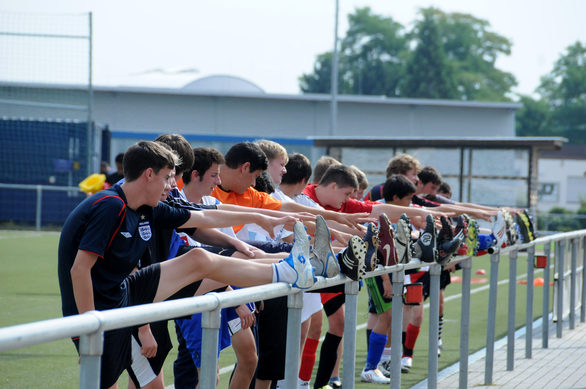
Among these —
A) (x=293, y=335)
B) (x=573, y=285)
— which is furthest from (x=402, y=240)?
(x=573, y=285)

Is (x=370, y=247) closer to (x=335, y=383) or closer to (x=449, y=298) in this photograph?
(x=335, y=383)

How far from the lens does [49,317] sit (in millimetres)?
9508

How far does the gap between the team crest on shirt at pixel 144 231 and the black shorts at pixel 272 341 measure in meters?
1.17

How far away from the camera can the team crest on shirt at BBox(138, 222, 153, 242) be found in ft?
13.2

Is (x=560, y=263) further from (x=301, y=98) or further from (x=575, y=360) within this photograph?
(x=301, y=98)

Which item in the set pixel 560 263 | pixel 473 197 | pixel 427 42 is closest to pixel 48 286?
pixel 560 263

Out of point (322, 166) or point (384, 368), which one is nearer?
point (322, 166)

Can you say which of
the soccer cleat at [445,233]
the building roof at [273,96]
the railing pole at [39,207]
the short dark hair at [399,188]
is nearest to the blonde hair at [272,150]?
the soccer cleat at [445,233]

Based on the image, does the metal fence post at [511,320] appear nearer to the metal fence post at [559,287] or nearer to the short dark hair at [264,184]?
the metal fence post at [559,287]

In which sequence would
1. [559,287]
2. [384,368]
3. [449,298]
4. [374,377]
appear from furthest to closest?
[449,298], [559,287], [384,368], [374,377]

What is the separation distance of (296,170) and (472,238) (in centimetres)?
148

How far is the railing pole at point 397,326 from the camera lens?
202 inches

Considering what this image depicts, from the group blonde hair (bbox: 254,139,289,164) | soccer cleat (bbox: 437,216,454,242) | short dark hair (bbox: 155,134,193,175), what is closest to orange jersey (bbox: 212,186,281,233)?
blonde hair (bbox: 254,139,289,164)

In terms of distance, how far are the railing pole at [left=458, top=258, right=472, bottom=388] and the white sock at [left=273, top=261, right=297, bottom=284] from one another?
2.75 metres
